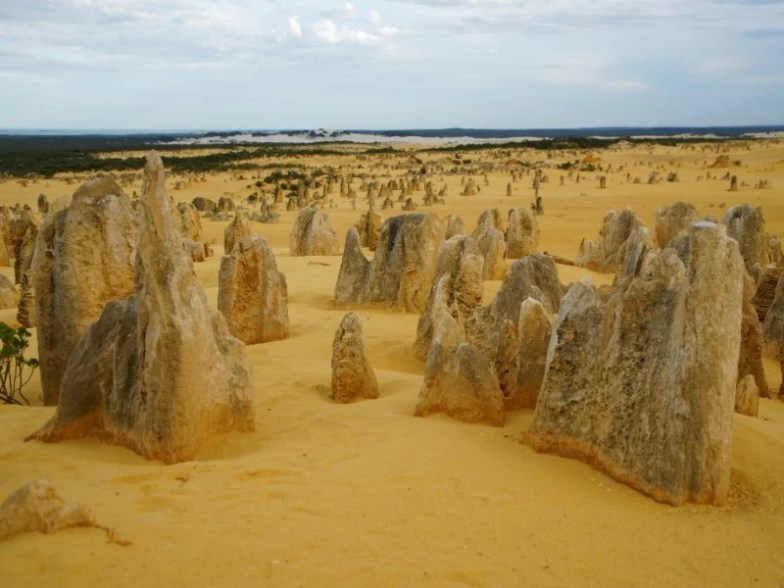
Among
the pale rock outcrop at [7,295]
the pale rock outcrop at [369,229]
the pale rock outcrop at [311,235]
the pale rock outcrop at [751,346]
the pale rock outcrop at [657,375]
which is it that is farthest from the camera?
the pale rock outcrop at [369,229]

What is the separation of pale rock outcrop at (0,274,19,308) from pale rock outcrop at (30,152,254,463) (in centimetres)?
678

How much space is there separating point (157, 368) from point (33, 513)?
126 cm

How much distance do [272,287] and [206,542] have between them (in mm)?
5314

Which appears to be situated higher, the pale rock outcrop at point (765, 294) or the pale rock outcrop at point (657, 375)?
the pale rock outcrop at point (657, 375)

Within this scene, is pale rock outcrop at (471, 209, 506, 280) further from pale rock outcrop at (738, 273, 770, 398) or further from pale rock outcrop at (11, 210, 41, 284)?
pale rock outcrop at (11, 210, 41, 284)

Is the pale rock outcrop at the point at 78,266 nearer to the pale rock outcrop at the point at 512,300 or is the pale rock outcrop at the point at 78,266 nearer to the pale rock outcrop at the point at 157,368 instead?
the pale rock outcrop at the point at 157,368

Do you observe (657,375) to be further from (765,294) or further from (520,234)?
(520,234)

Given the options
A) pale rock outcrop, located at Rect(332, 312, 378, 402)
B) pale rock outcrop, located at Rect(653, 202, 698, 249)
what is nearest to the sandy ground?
pale rock outcrop, located at Rect(332, 312, 378, 402)

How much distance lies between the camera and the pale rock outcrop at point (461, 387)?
5.34 metres

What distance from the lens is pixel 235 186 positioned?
35719 millimetres

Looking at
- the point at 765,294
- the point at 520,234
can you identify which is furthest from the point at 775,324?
the point at 520,234

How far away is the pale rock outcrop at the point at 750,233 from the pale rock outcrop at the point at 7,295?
1137 centimetres

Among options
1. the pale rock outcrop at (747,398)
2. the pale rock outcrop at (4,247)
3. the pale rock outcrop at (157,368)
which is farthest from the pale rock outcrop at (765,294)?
the pale rock outcrop at (4,247)

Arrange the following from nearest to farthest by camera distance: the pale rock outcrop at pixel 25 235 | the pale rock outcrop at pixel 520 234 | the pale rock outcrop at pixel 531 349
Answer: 1. the pale rock outcrop at pixel 531 349
2. the pale rock outcrop at pixel 25 235
3. the pale rock outcrop at pixel 520 234
